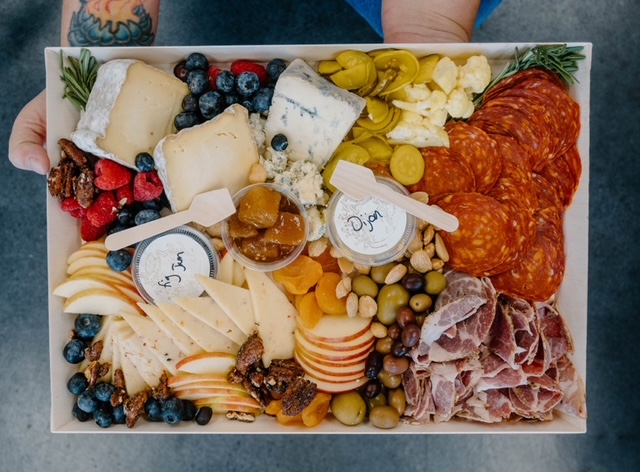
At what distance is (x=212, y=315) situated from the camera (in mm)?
1532

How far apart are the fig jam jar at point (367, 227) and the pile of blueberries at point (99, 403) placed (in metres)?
0.55

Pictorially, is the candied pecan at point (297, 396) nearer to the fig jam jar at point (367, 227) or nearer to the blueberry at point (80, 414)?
the fig jam jar at point (367, 227)

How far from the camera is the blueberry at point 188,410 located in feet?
5.10

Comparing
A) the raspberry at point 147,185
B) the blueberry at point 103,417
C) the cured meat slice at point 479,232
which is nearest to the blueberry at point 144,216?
the raspberry at point 147,185

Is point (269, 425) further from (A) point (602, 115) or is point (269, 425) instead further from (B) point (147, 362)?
(A) point (602, 115)

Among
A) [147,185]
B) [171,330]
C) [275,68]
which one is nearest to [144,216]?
[147,185]

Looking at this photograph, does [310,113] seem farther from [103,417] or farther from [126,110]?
[103,417]

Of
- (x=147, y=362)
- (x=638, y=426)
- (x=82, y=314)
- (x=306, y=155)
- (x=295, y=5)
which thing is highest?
(x=295, y=5)

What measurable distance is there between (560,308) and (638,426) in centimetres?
83

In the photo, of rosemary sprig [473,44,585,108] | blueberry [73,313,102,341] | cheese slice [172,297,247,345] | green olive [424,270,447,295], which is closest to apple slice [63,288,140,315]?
blueberry [73,313,102,341]

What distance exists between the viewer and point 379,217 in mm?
1560

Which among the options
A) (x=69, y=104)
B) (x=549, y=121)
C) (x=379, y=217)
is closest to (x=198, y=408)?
(x=379, y=217)

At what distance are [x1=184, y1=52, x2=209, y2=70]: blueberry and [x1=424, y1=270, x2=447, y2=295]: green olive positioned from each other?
78 centimetres

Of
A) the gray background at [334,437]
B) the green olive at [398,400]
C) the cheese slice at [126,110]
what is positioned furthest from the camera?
the gray background at [334,437]
